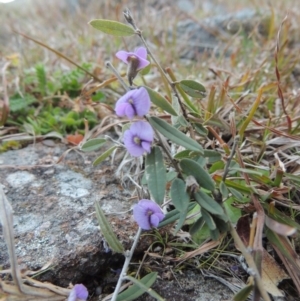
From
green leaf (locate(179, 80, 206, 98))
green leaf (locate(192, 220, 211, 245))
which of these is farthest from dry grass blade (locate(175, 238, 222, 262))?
green leaf (locate(179, 80, 206, 98))

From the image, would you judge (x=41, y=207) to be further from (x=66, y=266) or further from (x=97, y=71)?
(x=97, y=71)

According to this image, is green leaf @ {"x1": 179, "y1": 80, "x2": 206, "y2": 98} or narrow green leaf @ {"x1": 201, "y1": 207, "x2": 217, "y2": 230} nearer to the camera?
narrow green leaf @ {"x1": 201, "y1": 207, "x2": 217, "y2": 230}

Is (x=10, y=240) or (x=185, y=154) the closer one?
(x=10, y=240)

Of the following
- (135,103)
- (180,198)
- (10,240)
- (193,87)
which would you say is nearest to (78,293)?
(10,240)

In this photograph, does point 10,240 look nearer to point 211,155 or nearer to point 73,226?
point 73,226

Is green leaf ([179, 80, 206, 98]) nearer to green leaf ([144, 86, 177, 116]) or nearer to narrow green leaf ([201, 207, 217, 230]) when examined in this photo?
green leaf ([144, 86, 177, 116])

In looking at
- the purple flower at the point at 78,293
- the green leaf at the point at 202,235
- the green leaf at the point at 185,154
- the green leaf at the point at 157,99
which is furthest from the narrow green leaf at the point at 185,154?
the purple flower at the point at 78,293

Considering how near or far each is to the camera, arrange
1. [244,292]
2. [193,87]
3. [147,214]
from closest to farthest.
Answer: [244,292], [147,214], [193,87]
